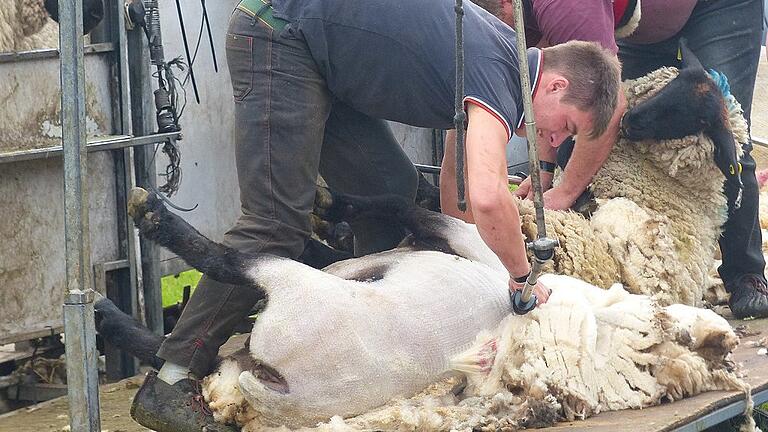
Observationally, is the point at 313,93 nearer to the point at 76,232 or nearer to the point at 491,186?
the point at 491,186

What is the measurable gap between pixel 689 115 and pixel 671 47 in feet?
2.97

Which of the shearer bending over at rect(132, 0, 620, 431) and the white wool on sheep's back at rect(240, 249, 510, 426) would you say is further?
the shearer bending over at rect(132, 0, 620, 431)

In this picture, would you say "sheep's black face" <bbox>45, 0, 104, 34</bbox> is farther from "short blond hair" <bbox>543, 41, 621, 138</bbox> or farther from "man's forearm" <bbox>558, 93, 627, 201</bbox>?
"man's forearm" <bbox>558, 93, 627, 201</bbox>

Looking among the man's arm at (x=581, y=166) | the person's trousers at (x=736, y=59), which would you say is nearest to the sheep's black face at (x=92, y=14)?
the man's arm at (x=581, y=166)

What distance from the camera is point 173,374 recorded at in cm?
349

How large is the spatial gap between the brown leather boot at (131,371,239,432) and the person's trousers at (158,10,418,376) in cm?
8

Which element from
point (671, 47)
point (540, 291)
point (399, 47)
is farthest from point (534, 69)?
point (671, 47)

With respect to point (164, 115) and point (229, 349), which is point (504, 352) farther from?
point (164, 115)

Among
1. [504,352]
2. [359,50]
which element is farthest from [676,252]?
[359,50]

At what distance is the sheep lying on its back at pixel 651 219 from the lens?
14.5ft

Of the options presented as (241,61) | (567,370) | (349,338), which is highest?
(241,61)

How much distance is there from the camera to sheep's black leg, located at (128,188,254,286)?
3.39m

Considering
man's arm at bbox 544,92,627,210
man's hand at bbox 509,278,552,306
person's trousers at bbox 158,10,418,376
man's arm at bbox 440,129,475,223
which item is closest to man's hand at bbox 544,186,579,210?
man's arm at bbox 544,92,627,210

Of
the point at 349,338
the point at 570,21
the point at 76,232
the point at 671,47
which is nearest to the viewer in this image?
the point at 76,232
